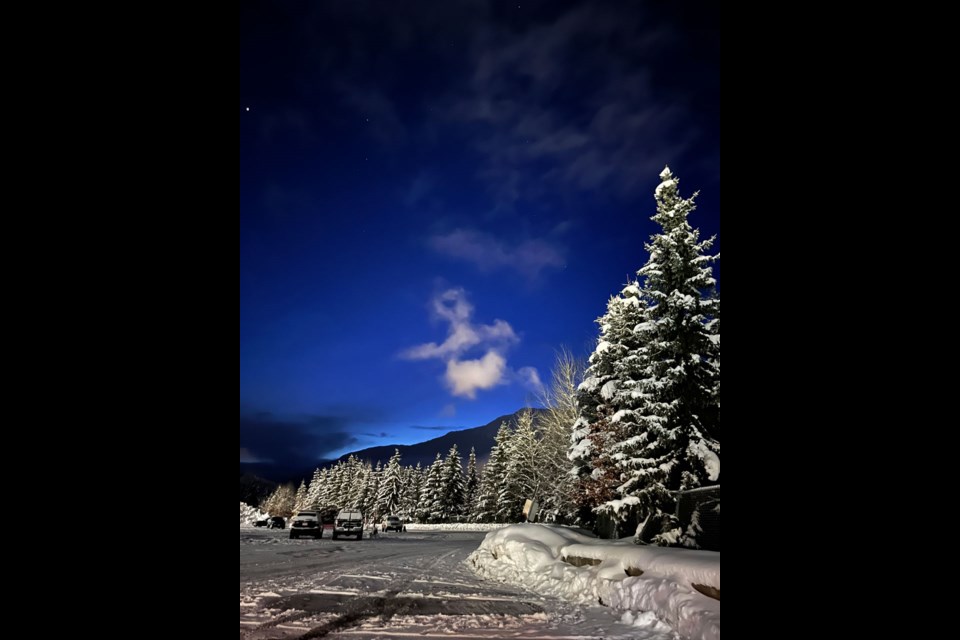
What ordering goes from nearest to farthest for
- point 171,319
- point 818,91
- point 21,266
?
point 21,266
point 171,319
point 818,91

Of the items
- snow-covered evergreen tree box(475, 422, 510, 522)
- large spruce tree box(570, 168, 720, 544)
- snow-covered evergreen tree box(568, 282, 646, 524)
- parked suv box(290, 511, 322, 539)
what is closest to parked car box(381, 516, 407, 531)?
snow-covered evergreen tree box(475, 422, 510, 522)

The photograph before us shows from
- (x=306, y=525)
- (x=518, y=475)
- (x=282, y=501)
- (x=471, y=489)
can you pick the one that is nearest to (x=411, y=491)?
(x=471, y=489)

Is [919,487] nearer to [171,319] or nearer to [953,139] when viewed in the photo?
[953,139]

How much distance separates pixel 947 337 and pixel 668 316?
54.7 ft

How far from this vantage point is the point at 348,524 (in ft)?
106

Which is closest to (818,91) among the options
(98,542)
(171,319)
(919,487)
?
(919,487)

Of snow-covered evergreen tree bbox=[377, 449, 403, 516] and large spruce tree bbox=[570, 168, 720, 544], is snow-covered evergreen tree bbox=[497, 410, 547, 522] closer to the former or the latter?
snow-covered evergreen tree bbox=[377, 449, 403, 516]

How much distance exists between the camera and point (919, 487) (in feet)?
4.72

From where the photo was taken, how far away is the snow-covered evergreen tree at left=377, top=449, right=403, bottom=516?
81.1 meters

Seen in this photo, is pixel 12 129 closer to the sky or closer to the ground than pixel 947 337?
closer to the sky

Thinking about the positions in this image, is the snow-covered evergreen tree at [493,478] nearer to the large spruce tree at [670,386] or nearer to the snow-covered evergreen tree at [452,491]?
the snow-covered evergreen tree at [452,491]

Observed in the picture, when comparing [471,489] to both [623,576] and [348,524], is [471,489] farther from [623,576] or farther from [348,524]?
[623,576]

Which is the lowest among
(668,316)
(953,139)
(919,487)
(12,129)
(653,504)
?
(653,504)

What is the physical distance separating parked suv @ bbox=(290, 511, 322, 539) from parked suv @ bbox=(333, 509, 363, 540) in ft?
3.63
